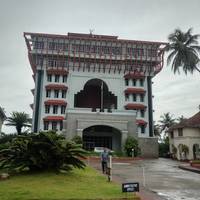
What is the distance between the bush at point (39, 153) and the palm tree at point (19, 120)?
140ft

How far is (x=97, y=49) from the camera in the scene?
56.7 meters

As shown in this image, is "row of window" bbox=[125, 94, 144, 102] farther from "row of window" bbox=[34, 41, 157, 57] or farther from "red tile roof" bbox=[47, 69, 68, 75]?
"red tile roof" bbox=[47, 69, 68, 75]

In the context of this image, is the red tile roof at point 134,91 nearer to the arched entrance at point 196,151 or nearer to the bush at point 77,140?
the arched entrance at point 196,151

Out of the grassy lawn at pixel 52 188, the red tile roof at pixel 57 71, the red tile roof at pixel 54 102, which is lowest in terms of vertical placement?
the grassy lawn at pixel 52 188

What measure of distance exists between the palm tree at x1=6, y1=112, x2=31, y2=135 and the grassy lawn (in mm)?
44043

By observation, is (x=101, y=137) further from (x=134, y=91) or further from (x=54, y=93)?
(x=54, y=93)

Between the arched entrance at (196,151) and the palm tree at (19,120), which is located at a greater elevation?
the palm tree at (19,120)

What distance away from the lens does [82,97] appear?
60562mm

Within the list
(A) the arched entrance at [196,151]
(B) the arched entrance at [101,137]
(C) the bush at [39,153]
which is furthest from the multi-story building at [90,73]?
(C) the bush at [39,153]

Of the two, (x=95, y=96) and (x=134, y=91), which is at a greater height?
(x=95, y=96)

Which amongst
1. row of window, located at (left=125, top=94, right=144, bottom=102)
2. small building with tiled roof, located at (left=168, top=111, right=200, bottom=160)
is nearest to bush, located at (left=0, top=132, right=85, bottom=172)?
small building with tiled roof, located at (left=168, top=111, right=200, bottom=160)

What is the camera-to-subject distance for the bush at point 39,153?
1423cm

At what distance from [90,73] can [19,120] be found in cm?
1684

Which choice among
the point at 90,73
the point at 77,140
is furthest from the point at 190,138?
the point at 90,73
